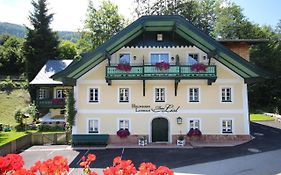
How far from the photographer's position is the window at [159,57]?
2639 centimetres

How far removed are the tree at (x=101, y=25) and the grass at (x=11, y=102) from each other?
14555mm

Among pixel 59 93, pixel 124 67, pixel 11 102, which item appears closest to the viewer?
pixel 124 67

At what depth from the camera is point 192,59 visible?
26438 mm

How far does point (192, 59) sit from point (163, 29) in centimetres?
348

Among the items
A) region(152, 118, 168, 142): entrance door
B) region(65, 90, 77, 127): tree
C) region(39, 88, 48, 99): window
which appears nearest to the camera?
region(65, 90, 77, 127): tree

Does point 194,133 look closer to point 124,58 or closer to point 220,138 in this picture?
point 220,138

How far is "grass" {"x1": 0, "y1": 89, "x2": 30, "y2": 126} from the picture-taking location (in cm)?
4098

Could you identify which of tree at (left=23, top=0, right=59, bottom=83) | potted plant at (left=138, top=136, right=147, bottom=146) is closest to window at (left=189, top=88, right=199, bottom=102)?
potted plant at (left=138, top=136, right=147, bottom=146)

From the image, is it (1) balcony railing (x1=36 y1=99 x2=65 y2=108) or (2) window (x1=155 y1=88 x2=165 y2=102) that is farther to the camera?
(1) balcony railing (x1=36 y1=99 x2=65 y2=108)

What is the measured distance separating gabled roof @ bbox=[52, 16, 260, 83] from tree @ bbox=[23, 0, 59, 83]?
26822mm

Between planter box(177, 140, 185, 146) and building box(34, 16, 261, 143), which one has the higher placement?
building box(34, 16, 261, 143)

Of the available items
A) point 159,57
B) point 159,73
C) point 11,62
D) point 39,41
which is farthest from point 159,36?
point 11,62

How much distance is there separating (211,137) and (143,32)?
33.6ft

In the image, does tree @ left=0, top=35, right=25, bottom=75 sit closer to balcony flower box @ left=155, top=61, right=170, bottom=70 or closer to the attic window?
the attic window
